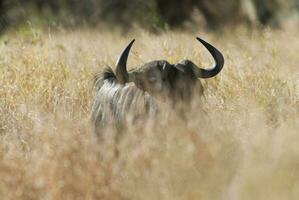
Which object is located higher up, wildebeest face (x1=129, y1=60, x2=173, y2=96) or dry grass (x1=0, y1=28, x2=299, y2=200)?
wildebeest face (x1=129, y1=60, x2=173, y2=96)

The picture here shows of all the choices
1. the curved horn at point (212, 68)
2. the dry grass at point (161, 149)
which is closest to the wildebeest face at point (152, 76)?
the curved horn at point (212, 68)

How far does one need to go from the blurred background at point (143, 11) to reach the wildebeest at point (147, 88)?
15.3m

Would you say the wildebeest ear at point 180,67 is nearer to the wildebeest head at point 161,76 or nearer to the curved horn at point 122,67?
the wildebeest head at point 161,76

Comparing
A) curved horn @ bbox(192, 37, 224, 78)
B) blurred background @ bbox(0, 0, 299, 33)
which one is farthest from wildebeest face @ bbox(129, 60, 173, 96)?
blurred background @ bbox(0, 0, 299, 33)

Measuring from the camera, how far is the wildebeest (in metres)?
6.94

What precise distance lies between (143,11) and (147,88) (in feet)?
61.7

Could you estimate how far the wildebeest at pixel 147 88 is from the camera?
273 inches

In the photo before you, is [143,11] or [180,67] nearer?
[180,67]

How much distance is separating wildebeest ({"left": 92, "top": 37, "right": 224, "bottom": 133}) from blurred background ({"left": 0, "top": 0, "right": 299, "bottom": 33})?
50.4ft

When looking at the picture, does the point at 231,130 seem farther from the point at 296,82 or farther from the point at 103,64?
the point at 103,64

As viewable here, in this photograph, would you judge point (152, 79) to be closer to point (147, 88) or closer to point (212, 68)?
point (147, 88)

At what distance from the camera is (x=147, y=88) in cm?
704

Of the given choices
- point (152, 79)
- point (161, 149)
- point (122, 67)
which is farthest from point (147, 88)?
point (161, 149)

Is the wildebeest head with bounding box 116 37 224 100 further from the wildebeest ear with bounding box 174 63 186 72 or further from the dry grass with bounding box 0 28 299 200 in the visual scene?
the dry grass with bounding box 0 28 299 200
